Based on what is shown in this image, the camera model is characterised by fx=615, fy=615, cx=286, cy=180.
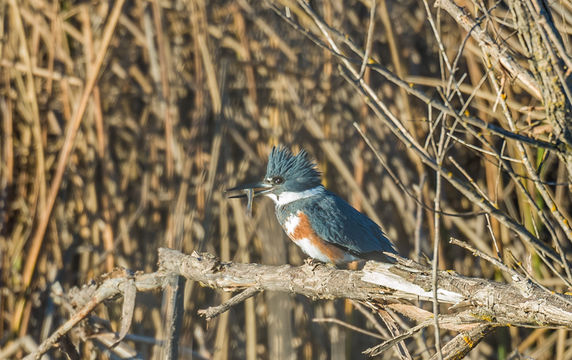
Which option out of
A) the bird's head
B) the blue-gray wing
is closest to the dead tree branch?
the blue-gray wing

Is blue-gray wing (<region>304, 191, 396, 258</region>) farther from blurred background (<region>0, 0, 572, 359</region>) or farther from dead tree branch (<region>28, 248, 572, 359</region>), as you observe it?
blurred background (<region>0, 0, 572, 359</region>)

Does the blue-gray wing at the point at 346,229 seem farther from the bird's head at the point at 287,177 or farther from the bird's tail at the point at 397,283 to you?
the bird's tail at the point at 397,283

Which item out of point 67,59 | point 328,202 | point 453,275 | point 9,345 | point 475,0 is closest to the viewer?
point 475,0

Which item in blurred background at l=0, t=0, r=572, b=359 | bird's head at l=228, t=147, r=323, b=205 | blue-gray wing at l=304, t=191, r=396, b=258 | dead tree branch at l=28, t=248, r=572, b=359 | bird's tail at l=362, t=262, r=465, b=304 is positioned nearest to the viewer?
dead tree branch at l=28, t=248, r=572, b=359

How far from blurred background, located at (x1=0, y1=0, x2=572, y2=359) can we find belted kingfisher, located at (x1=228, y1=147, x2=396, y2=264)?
1.48ft

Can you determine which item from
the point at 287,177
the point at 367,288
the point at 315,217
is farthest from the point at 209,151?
the point at 367,288

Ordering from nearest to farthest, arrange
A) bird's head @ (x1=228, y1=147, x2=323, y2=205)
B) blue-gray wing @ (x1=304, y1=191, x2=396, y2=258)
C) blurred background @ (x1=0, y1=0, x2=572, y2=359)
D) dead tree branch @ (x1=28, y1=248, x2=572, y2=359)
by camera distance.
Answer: dead tree branch @ (x1=28, y1=248, x2=572, y2=359)
blue-gray wing @ (x1=304, y1=191, x2=396, y2=258)
bird's head @ (x1=228, y1=147, x2=323, y2=205)
blurred background @ (x1=0, y1=0, x2=572, y2=359)

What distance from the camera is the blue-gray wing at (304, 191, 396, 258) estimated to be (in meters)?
2.31

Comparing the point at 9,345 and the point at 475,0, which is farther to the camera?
the point at 9,345

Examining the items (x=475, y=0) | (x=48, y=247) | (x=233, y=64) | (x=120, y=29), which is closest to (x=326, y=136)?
(x=233, y=64)

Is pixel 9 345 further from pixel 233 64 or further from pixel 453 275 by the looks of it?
pixel 453 275

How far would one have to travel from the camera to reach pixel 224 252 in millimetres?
3184

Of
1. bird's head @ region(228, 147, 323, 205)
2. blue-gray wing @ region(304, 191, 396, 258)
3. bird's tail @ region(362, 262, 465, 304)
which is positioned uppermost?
bird's head @ region(228, 147, 323, 205)

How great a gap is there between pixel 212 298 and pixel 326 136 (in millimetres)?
1110
